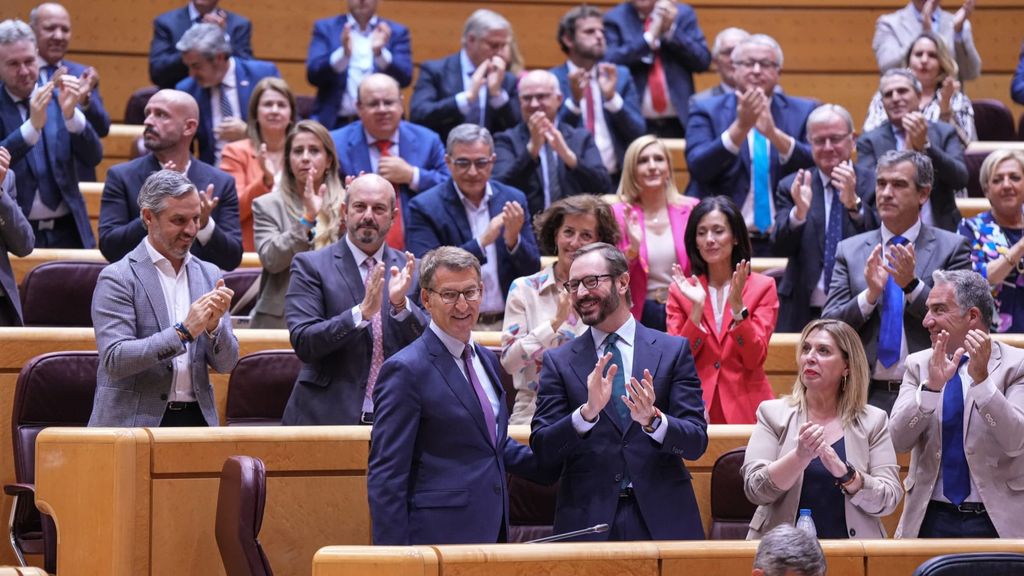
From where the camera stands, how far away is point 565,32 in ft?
18.2

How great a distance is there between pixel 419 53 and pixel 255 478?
169 inches

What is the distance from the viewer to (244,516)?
105 inches

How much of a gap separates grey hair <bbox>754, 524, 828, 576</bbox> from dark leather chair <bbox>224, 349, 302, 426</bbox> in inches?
57.7

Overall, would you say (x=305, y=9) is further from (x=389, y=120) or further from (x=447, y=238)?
(x=447, y=238)

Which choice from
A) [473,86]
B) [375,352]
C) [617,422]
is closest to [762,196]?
[473,86]

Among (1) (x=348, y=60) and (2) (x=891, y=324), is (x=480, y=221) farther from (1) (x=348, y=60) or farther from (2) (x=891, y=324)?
(1) (x=348, y=60)

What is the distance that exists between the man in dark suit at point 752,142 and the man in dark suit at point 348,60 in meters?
1.29

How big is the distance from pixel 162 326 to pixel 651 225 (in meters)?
1.54

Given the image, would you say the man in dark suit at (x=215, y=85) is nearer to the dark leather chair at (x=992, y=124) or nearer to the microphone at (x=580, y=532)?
the microphone at (x=580, y=532)

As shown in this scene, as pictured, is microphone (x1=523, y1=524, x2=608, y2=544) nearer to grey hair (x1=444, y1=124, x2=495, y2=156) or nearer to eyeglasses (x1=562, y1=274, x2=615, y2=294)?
eyeglasses (x1=562, y1=274, x2=615, y2=294)

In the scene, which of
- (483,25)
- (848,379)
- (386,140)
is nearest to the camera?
(848,379)

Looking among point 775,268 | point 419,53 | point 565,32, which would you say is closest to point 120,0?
point 419,53

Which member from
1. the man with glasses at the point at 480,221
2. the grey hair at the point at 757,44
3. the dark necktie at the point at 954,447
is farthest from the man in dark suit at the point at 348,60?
the dark necktie at the point at 954,447

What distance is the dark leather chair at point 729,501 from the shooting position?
3.13 metres
